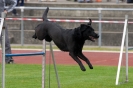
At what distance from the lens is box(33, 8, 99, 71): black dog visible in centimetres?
936

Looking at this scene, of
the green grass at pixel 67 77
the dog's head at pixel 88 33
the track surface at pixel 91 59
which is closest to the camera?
the dog's head at pixel 88 33

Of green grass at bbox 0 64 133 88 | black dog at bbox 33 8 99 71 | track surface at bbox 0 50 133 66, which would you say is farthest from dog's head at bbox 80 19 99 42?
track surface at bbox 0 50 133 66

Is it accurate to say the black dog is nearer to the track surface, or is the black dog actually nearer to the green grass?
the green grass

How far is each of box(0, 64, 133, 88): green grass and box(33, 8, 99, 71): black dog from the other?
243cm

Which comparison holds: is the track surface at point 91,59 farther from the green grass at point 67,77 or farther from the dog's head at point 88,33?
the dog's head at point 88,33

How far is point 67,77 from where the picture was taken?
13727 millimetres

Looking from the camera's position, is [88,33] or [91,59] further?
[91,59]

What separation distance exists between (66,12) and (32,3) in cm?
208

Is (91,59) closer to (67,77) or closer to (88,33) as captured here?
(67,77)

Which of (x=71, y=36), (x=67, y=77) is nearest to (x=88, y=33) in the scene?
(x=71, y=36)

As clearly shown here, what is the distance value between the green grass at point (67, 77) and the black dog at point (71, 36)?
243 centimetres

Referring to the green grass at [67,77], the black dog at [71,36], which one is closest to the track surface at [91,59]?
the green grass at [67,77]

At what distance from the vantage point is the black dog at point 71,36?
368 inches

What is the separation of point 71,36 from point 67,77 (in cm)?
431
